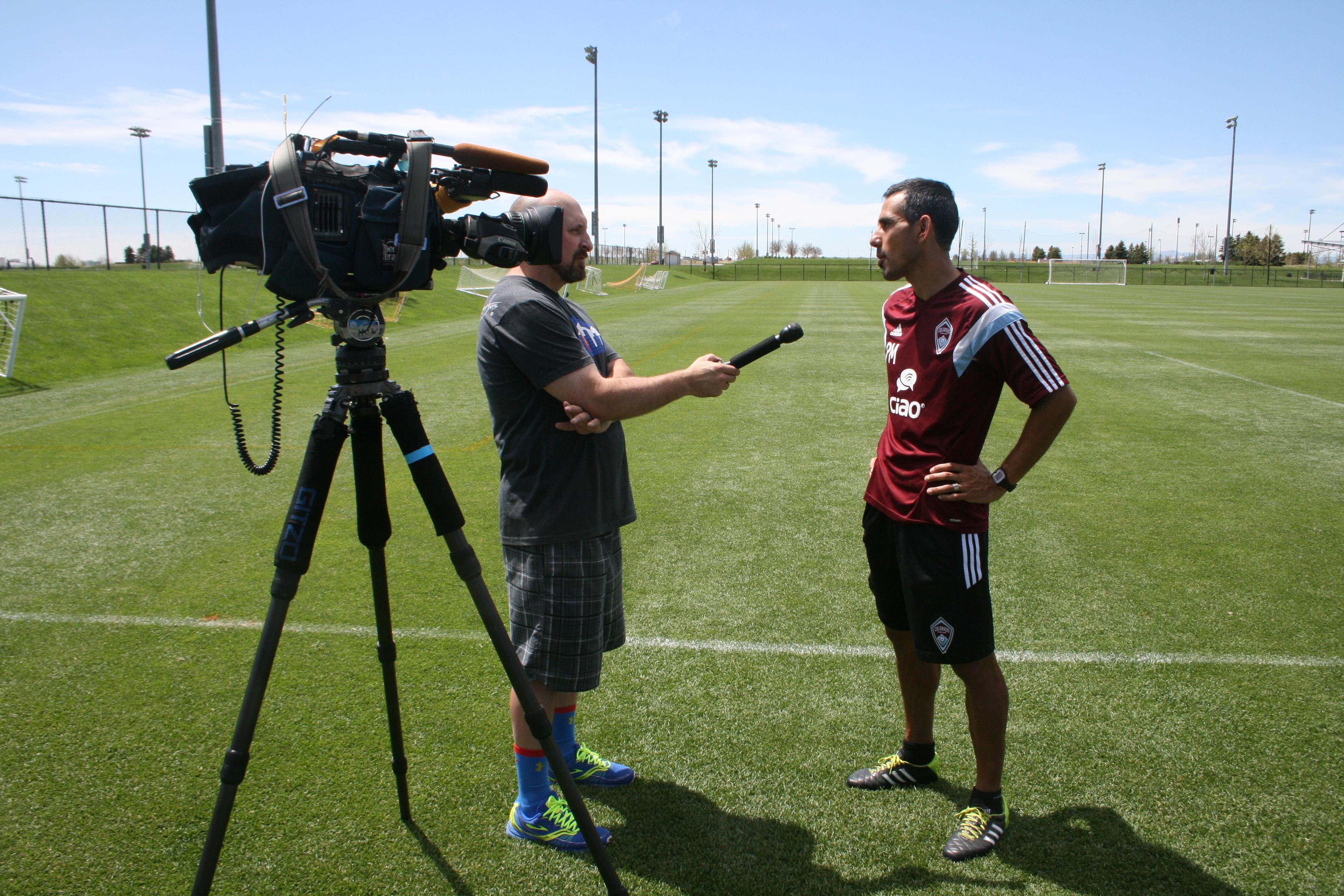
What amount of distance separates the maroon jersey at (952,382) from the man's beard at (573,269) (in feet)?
3.37

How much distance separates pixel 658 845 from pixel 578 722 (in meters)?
0.79

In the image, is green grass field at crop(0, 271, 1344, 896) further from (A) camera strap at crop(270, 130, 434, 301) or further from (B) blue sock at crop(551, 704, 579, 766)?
(A) camera strap at crop(270, 130, 434, 301)

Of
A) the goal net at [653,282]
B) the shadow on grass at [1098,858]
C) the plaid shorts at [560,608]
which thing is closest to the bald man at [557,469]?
the plaid shorts at [560,608]

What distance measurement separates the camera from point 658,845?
8.88 feet

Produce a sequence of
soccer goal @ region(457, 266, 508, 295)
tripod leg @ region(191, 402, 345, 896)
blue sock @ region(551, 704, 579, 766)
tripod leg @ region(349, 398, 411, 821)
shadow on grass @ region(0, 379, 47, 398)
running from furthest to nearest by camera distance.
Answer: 1. soccer goal @ region(457, 266, 508, 295)
2. shadow on grass @ region(0, 379, 47, 398)
3. blue sock @ region(551, 704, 579, 766)
4. tripod leg @ region(349, 398, 411, 821)
5. tripod leg @ region(191, 402, 345, 896)

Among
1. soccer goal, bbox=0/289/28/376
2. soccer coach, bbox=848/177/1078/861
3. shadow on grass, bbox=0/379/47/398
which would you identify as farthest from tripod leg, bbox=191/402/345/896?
shadow on grass, bbox=0/379/47/398

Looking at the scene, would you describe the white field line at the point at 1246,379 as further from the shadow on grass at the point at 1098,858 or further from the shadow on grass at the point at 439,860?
A: the shadow on grass at the point at 439,860

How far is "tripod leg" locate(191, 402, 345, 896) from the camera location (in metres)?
1.95

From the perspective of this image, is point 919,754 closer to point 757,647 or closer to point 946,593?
point 946,593

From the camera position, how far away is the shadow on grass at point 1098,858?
8.19ft

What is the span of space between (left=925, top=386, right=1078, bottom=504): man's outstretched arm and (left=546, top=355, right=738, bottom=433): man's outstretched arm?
0.74 meters

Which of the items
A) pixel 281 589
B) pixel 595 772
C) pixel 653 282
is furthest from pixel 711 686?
pixel 653 282

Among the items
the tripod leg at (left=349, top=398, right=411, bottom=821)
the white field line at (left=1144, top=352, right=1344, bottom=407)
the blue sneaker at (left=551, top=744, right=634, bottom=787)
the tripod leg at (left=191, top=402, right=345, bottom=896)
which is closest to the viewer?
the tripod leg at (left=191, top=402, right=345, bottom=896)

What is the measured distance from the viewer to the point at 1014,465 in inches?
103
